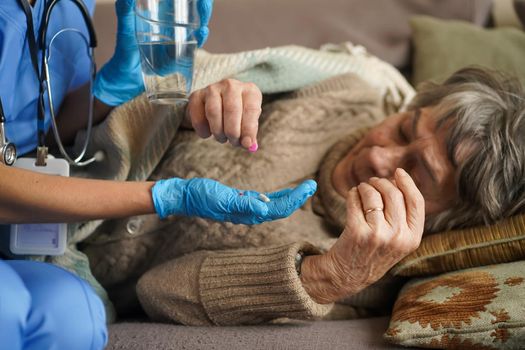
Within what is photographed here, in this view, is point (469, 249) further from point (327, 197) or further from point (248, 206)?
point (248, 206)

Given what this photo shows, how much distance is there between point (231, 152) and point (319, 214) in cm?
24

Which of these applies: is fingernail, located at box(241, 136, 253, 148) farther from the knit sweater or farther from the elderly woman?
the knit sweater

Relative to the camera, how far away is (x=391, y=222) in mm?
1064

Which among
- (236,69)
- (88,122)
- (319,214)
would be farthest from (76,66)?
(319,214)

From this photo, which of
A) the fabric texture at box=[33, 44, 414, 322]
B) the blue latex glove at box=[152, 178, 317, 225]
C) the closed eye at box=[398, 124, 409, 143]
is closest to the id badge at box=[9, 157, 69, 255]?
the fabric texture at box=[33, 44, 414, 322]

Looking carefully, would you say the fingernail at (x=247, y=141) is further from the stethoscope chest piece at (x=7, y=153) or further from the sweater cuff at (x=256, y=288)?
the stethoscope chest piece at (x=7, y=153)

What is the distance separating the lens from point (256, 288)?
116 cm

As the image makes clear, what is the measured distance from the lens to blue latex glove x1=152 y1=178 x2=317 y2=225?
0.99m

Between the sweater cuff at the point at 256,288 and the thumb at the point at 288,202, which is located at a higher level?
the thumb at the point at 288,202

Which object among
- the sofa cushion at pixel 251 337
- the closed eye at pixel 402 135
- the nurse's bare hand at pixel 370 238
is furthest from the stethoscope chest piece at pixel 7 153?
the closed eye at pixel 402 135

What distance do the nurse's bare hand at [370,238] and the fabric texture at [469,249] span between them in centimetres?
14

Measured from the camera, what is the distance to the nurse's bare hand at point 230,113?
Result: 41.4 inches

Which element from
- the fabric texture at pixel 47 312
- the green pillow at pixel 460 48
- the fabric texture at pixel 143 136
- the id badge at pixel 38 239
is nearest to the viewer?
the fabric texture at pixel 47 312

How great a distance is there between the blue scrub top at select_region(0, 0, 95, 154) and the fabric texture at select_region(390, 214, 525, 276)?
30.0 inches
